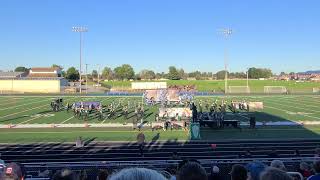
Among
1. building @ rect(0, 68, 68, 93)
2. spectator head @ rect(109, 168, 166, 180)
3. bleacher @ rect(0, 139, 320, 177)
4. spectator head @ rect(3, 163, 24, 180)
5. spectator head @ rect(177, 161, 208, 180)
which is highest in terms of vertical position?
spectator head @ rect(109, 168, 166, 180)

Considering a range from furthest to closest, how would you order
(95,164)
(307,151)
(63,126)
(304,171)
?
(63,126)
(307,151)
(95,164)
(304,171)

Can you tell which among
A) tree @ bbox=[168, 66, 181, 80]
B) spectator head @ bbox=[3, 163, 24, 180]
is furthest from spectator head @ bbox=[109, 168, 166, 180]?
tree @ bbox=[168, 66, 181, 80]

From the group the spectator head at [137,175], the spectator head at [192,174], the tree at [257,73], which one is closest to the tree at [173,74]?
the tree at [257,73]

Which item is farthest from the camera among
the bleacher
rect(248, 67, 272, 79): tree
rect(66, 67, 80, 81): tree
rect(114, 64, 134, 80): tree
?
rect(248, 67, 272, 79): tree

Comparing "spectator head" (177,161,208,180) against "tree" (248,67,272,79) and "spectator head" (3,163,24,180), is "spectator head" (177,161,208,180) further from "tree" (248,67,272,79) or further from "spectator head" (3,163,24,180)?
"tree" (248,67,272,79)

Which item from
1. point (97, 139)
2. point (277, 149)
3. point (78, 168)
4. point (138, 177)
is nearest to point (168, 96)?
point (97, 139)

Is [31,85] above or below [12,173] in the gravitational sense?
below

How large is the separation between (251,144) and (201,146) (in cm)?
296

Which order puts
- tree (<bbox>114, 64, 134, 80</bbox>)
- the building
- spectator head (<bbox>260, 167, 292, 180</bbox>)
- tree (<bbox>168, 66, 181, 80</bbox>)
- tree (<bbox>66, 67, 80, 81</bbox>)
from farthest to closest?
tree (<bbox>168, 66, 181, 80</bbox>), tree (<bbox>114, 64, 134, 80</bbox>), tree (<bbox>66, 67, 80, 81</bbox>), the building, spectator head (<bbox>260, 167, 292, 180</bbox>)

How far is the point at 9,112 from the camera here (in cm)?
4547

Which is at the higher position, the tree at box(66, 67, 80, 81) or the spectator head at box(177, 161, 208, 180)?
the tree at box(66, 67, 80, 81)

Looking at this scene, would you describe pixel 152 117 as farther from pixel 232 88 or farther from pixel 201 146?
pixel 232 88

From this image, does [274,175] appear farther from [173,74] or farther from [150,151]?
[173,74]

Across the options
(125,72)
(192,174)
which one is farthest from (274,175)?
(125,72)
